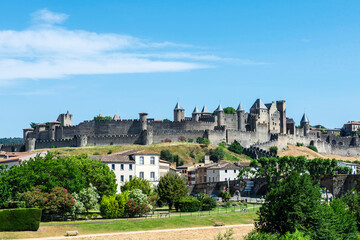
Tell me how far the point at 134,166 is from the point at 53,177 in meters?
27.5

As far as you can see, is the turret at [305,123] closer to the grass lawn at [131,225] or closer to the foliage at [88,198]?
the grass lawn at [131,225]

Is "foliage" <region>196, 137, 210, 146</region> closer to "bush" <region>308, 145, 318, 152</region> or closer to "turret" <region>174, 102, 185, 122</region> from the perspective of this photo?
"turret" <region>174, 102, 185, 122</region>

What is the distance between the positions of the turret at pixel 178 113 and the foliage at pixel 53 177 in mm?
86580

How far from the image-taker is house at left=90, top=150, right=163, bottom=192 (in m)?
90.1

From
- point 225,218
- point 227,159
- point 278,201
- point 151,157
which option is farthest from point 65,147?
point 278,201

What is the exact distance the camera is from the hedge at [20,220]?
53263mm

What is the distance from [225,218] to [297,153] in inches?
3445

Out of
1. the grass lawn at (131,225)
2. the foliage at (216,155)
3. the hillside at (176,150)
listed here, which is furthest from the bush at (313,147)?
the grass lawn at (131,225)

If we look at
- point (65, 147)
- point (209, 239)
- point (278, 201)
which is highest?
point (65, 147)

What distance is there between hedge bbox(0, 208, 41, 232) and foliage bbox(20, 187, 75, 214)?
16.1ft

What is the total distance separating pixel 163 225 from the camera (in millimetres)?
58500

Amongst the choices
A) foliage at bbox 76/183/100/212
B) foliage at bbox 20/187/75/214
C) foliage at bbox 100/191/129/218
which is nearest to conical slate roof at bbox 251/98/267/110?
foliage at bbox 76/183/100/212

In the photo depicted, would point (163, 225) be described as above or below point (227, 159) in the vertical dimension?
below

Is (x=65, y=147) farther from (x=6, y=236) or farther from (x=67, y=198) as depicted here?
(x=6, y=236)
